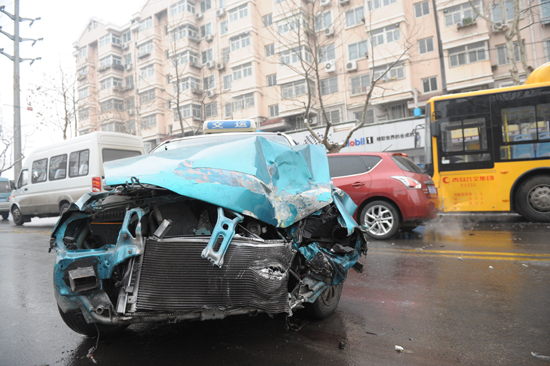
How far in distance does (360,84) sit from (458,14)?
7.23 meters

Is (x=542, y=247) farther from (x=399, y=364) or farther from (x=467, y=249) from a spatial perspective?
(x=399, y=364)

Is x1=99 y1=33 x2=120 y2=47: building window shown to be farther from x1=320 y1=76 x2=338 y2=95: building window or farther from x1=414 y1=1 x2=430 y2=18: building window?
x1=414 y1=1 x2=430 y2=18: building window

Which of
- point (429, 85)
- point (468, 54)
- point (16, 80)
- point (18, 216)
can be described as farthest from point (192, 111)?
point (468, 54)

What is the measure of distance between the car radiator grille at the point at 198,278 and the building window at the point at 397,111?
25408 millimetres

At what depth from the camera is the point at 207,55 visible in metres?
36.3

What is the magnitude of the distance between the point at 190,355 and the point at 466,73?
2500 centimetres

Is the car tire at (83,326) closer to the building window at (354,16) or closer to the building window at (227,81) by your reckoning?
the building window at (354,16)

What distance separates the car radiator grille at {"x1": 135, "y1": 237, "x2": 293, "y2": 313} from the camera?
226cm

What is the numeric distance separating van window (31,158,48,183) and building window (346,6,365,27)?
73.6 ft

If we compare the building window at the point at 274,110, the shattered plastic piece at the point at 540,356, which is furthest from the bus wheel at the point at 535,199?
the building window at the point at 274,110

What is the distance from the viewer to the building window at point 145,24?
127ft

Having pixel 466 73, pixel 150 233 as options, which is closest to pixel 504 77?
pixel 466 73

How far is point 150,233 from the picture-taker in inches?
101

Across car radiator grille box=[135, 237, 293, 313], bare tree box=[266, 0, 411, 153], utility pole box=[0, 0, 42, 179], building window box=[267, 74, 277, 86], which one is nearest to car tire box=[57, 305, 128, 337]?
car radiator grille box=[135, 237, 293, 313]
